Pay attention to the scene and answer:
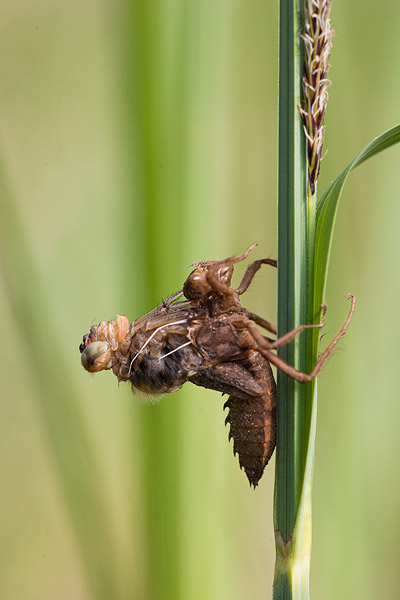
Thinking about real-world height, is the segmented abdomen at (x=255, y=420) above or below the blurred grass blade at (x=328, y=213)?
below

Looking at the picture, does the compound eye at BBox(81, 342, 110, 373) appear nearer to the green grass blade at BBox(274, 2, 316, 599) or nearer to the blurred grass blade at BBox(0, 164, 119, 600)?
the blurred grass blade at BBox(0, 164, 119, 600)

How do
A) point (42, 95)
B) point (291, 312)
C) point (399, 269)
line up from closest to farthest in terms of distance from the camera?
1. point (291, 312)
2. point (399, 269)
3. point (42, 95)

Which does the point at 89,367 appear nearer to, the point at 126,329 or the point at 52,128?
the point at 126,329

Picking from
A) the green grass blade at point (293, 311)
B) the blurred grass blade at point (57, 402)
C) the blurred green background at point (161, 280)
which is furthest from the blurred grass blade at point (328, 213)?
the blurred grass blade at point (57, 402)

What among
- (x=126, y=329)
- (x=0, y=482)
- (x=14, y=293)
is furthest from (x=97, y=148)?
(x=0, y=482)

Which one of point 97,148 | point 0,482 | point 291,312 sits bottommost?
point 0,482

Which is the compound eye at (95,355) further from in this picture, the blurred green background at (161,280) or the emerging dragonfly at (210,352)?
the blurred green background at (161,280)
